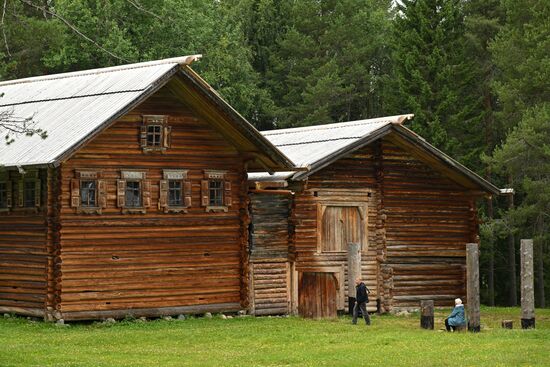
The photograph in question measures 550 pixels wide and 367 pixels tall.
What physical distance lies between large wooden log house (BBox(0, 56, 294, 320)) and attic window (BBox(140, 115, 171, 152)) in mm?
28

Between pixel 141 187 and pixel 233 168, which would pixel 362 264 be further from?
pixel 141 187

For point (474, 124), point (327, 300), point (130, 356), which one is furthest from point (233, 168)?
point (474, 124)

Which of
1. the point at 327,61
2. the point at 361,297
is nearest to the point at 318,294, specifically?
the point at 361,297

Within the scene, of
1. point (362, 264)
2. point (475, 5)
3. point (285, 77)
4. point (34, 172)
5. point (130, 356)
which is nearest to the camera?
point (130, 356)

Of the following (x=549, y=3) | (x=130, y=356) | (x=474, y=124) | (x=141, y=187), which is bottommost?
(x=130, y=356)

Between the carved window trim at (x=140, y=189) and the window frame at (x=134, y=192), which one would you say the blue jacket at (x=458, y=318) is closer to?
the carved window trim at (x=140, y=189)

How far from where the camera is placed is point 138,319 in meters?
37.4

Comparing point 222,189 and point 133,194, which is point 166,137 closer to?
point 133,194

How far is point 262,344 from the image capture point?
106 feet

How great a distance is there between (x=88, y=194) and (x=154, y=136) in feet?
8.98

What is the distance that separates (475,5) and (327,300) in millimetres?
34573

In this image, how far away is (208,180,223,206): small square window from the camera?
130 ft

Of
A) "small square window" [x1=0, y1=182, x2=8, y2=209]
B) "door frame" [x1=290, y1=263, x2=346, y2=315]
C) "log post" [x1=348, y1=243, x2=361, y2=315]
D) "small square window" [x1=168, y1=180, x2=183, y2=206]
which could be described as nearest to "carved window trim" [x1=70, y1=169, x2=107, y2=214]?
"small square window" [x1=168, y1=180, x2=183, y2=206]

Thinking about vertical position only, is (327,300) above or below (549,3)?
below
